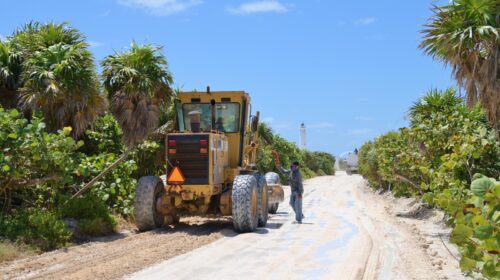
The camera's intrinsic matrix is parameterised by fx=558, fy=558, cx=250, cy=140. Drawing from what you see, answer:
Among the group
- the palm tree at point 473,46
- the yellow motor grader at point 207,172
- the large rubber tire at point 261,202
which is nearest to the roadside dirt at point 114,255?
the yellow motor grader at point 207,172

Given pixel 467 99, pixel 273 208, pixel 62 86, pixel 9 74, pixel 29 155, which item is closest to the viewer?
pixel 29 155

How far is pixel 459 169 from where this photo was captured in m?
11.9

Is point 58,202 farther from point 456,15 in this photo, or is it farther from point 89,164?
point 456,15

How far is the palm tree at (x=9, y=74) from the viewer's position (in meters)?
12.5

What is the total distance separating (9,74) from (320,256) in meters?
8.11

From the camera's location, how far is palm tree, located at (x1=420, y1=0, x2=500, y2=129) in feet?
34.8

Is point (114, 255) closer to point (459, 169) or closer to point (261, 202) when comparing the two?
point (261, 202)

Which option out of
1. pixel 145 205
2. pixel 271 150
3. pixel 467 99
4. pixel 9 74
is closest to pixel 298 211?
pixel 145 205

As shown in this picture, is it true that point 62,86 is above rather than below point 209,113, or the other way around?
above

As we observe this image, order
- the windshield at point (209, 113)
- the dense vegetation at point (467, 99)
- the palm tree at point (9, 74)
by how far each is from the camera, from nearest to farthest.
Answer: the dense vegetation at point (467, 99) < the palm tree at point (9, 74) < the windshield at point (209, 113)

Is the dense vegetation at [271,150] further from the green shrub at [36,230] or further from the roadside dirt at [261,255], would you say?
the green shrub at [36,230]

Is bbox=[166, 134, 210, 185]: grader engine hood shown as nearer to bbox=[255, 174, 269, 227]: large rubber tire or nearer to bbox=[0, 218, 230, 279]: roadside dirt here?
bbox=[0, 218, 230, 279]: roadside dirt

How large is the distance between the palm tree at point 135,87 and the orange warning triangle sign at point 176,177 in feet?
6.46

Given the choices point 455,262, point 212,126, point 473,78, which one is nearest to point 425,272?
Result: point 455,262
